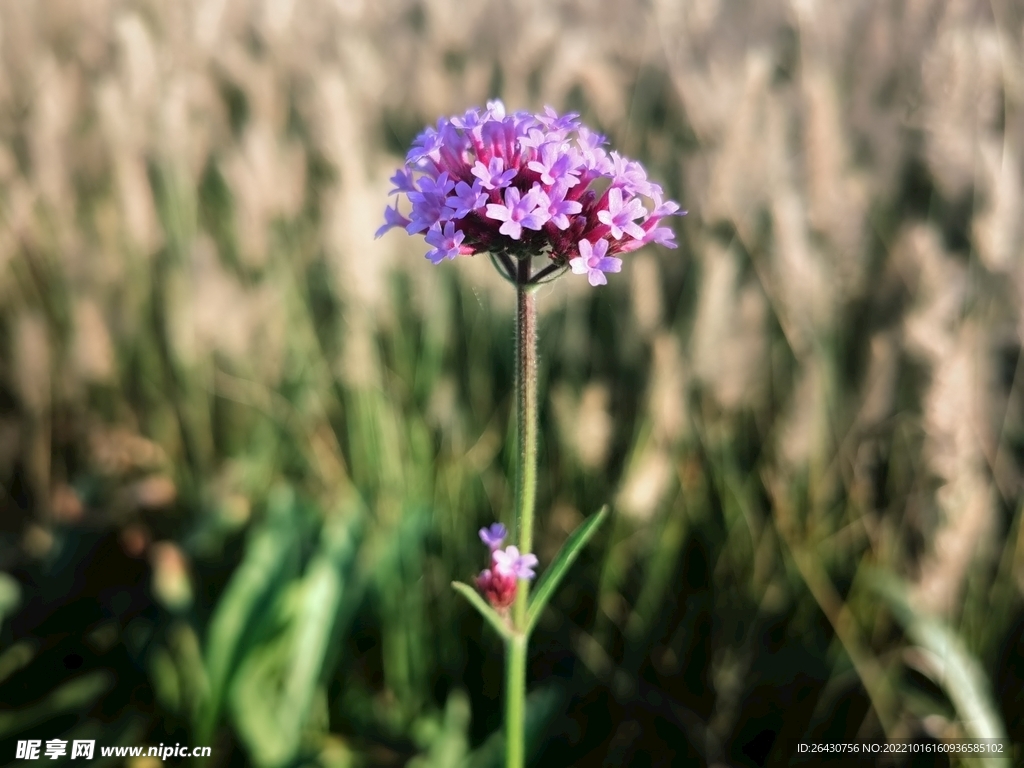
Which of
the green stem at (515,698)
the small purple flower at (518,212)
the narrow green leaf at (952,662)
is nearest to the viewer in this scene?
the small purple flower at (518,212)

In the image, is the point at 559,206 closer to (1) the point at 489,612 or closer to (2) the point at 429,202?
(2) the point at 429,202

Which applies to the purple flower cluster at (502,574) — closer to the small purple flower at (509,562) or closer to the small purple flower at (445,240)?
the small purple flower at (509,562)

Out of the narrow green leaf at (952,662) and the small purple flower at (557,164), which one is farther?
the narrow green leaf at (952,662)

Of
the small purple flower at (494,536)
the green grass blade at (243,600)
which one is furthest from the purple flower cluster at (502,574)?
the green grass blade at (243,600)

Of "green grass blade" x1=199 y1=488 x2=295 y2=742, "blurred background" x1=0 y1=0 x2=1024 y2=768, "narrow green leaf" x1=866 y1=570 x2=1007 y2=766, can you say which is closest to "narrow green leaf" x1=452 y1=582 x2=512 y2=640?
"blurred background" x1=0 y1=0 x2=1024 y2=768

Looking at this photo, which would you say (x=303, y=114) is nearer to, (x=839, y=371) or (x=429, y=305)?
(x=429, y=305)

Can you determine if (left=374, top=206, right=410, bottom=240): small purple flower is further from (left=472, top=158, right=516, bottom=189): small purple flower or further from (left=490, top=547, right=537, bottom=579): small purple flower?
(left=490, top=547, right=537, bottom=579): small purple flower

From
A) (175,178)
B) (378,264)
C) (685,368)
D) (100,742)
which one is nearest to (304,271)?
(175,178)
